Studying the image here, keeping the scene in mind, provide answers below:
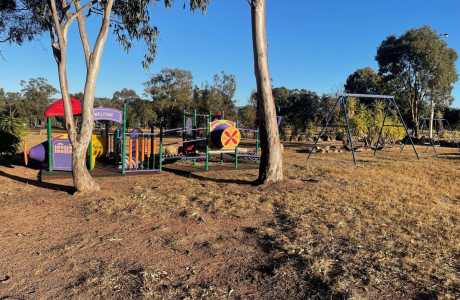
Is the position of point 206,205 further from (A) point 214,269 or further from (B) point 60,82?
(B) point 60,82

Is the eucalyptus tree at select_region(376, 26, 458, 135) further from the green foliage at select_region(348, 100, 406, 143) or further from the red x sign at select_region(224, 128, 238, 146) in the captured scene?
the red x sign at select_region(224, 128, 238, 146)

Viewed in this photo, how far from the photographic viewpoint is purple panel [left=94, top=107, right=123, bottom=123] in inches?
441

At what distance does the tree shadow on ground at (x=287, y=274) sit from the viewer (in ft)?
11.1

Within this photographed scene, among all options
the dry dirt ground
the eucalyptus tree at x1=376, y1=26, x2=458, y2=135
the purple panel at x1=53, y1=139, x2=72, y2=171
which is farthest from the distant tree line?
the dry dirt ground

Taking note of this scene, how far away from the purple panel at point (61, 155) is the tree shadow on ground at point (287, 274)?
7.79 metres

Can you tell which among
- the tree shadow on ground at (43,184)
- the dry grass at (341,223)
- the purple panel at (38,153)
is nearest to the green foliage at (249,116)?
the purple panel at (38,153)

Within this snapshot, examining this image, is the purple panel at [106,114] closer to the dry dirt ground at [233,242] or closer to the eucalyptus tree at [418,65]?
the dry dirt ground at [233,242]

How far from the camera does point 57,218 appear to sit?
610 cm

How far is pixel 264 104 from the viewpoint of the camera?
8430mm

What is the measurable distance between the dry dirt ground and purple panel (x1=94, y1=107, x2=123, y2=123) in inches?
126

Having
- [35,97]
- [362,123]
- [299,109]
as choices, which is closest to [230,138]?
[362,123]

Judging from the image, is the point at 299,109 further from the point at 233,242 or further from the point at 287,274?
the point at 287,274

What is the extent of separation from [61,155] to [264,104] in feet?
21.0

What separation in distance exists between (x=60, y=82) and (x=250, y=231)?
5.07 meters
